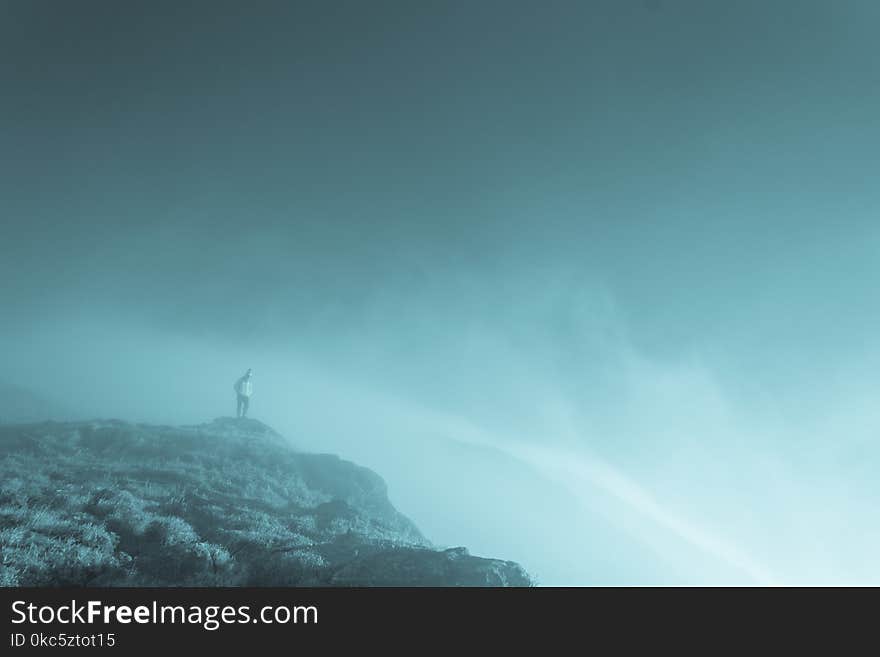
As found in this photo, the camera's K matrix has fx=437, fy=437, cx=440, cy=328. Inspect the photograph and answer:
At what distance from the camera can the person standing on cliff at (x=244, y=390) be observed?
143ft

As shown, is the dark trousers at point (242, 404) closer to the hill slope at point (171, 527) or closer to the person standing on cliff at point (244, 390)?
the person standing on cliff at point (244, 390)

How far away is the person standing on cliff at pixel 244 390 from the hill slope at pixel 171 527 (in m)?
14.7

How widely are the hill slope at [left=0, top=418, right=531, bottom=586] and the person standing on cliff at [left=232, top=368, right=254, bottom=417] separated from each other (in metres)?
14.7

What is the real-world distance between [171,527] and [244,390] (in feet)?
110

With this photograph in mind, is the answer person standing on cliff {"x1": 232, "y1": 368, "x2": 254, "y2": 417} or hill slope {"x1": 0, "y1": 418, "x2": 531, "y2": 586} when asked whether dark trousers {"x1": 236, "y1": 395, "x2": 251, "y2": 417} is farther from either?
hill slope {"x1": 0, "y1": 418, "x2": 531, "y2": 586}

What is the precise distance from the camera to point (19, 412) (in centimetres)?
4397

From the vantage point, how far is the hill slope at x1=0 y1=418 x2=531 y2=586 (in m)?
10.0

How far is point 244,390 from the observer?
145 ft
